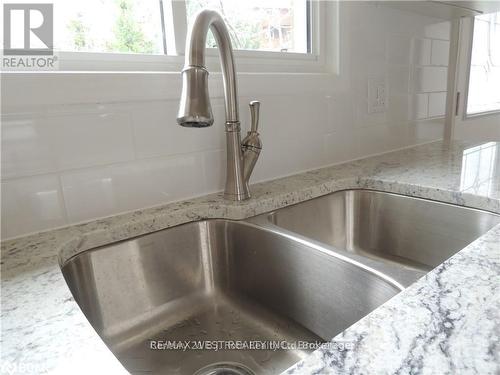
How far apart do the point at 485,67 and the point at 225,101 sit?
7.38 feet

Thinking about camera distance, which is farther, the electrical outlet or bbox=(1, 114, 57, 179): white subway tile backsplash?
the electrical outlet

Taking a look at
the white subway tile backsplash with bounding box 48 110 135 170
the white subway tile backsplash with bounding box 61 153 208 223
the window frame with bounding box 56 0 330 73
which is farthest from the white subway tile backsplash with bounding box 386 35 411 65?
the white subway tile backsplash with bounding box 48 110 135 170

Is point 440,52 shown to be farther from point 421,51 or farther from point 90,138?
point 90,138

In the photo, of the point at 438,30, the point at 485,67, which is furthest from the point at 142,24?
the point at 485,67

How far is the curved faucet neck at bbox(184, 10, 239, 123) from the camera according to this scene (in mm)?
589

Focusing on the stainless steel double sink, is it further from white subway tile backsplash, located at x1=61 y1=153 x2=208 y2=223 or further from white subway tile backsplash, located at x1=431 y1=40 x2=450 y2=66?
white subway tile backsplash, located at x1=431 y1=40 x2=450 y2=66

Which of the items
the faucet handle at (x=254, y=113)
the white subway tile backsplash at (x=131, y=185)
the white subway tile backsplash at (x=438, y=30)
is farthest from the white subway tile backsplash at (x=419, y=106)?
the white subway tile backsplash at (x=131, y=185)

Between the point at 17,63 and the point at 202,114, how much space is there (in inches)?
15.4

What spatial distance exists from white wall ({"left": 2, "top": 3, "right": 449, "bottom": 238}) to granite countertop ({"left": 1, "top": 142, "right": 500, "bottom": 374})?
6cm

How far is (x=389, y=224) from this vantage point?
0.88 m

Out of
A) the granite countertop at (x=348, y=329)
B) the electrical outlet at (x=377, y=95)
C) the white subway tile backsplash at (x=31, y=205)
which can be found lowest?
the granite countertop at (x=348, y=329)

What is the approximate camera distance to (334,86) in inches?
42.9

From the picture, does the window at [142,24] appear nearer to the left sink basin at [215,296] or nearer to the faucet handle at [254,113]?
the faucet handle at [254,113]

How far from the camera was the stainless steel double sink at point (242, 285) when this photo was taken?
0.58 meters
